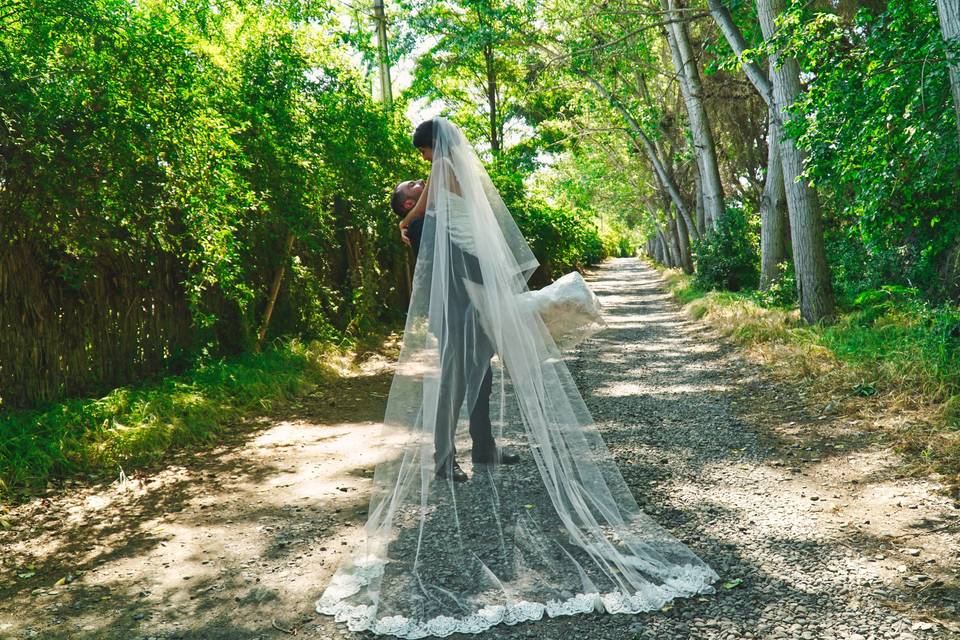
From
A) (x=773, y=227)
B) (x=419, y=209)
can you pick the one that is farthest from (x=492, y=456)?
(x=773, y=227)

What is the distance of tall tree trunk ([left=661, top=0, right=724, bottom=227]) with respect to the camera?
13.7m

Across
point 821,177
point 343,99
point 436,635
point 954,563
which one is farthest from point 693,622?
point 343,99

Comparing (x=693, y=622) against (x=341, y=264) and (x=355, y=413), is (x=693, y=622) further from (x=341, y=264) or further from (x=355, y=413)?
(x=341, y=264)

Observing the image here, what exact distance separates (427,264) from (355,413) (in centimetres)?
317

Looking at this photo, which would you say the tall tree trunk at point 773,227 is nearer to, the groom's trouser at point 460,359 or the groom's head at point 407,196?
the groom's head at point 407,196

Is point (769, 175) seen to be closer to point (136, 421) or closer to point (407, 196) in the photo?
point (407, 196)

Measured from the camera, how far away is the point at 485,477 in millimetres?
3791

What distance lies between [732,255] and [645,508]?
1253cm

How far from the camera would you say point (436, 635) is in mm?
2463

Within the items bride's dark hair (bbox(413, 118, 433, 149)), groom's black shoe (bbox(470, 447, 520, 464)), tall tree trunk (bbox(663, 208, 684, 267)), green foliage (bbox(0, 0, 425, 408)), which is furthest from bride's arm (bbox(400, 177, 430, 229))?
tall tree trunk (bbox(663, 208, 684, 267))

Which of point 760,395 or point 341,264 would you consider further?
point 341,264

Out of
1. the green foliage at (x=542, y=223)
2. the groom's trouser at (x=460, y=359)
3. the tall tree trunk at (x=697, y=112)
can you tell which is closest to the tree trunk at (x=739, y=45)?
the tall tree trunk at (x=697, y=112)

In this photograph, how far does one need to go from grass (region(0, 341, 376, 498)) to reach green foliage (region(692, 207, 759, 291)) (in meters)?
11.0

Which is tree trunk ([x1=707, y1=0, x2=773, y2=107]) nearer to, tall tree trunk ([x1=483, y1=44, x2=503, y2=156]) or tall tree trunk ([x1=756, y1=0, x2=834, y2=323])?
tall tree trunk ([x1=756, y1=0, x2=834, y2=323])
